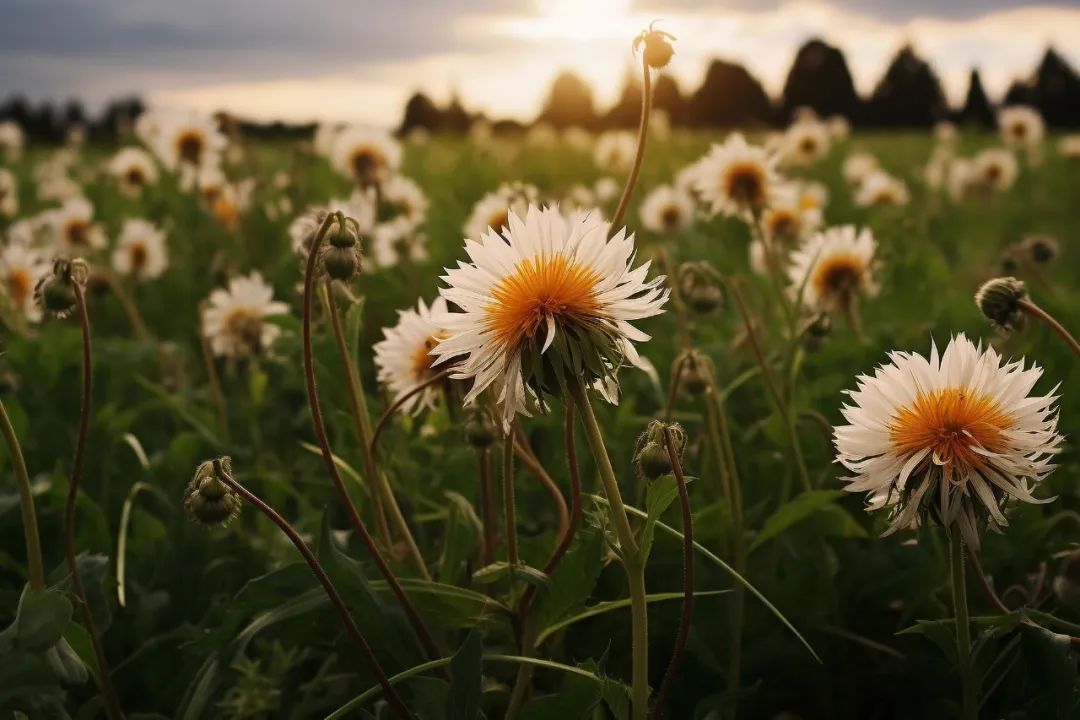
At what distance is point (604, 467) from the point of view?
1.05 metres

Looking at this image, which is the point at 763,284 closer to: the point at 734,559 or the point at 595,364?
the point at 734,559

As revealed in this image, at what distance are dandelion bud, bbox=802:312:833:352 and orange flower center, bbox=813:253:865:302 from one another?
332 millimetres

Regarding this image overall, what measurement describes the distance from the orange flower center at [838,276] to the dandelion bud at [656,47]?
1471 millimetres

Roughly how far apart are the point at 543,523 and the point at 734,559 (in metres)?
0.41

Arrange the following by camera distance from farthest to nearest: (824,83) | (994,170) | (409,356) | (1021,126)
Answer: (824,83) < (1021,126) < (994,170) < (409,356)

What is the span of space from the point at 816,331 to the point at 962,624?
89 cm

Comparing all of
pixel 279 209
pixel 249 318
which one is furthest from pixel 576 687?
pixel 279 209

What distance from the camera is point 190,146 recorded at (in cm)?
441

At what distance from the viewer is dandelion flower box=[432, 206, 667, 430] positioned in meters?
1.11

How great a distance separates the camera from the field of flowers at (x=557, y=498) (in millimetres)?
1170

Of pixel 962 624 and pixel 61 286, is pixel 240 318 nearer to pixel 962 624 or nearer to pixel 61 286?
pixel 61 286

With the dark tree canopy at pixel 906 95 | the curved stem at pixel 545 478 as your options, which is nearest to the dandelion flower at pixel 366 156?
the curved stem at pixel 545 478

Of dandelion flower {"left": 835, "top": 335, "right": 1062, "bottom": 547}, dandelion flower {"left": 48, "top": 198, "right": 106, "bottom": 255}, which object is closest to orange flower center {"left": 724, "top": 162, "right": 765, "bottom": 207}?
dandelion flower {"left": 835, "top": 335, "right": 1062, "bottom": 547}

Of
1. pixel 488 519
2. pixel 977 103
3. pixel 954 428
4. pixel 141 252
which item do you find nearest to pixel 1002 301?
pixel 954 428
